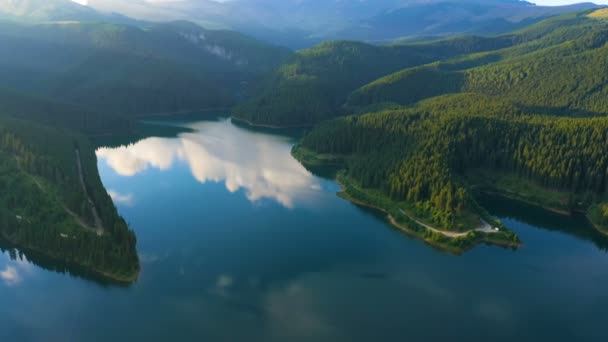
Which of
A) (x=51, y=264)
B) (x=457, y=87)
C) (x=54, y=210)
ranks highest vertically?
(x=457, y=87)

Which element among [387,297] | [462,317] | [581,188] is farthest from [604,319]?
[581,188]

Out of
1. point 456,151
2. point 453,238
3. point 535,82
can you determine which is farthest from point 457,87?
point 453,238

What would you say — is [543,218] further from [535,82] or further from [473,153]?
[535,82]

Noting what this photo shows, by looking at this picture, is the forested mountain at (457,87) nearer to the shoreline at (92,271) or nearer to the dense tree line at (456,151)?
the dense tree line at (456,151)

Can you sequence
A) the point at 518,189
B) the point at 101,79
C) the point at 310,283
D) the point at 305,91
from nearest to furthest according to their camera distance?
the point at 310,283
the point at 518,189
the point at 305,91
the point at 101,79

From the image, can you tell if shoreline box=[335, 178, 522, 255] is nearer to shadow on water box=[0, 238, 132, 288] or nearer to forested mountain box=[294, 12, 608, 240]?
forested mountain box=[294, 12, 608, 240]

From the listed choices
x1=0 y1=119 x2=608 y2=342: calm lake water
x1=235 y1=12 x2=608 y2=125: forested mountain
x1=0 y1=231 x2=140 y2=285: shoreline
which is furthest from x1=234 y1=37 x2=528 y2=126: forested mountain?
x1=0 y1=231 x2=140 y2=285: shoreline
